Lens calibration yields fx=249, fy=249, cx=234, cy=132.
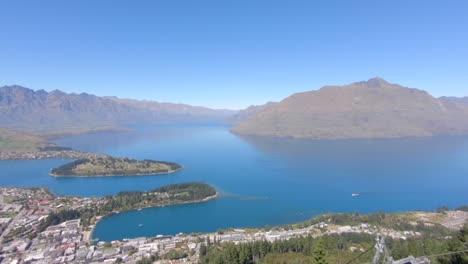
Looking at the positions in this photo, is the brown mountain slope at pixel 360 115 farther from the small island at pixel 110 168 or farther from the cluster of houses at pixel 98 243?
the cluster of houses at pixel 98 243

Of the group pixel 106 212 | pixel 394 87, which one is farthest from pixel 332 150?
pixel 394 87

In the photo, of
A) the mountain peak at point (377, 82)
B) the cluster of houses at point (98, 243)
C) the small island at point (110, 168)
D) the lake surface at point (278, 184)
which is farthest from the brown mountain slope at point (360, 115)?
the cluster of houses at point (98, 243)

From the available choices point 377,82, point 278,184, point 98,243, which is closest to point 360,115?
point 377,82

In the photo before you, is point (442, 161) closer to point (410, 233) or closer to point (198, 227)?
point (410, 233)

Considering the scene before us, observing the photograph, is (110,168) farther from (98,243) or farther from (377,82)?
(377,82)

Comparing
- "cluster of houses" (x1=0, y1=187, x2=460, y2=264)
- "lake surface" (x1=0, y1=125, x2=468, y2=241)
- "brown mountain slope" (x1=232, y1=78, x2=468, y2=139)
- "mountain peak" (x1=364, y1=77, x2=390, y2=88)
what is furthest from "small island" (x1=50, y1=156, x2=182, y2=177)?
"mountain peak" (x1=364, y1=77, x2=390, y2=88)

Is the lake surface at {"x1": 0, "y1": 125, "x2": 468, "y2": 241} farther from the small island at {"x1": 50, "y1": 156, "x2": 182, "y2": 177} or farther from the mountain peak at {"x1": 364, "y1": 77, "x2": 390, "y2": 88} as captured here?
the mountain peak at {"x1": 364, "y1": 77, "x2": 390, "y2": 88}
